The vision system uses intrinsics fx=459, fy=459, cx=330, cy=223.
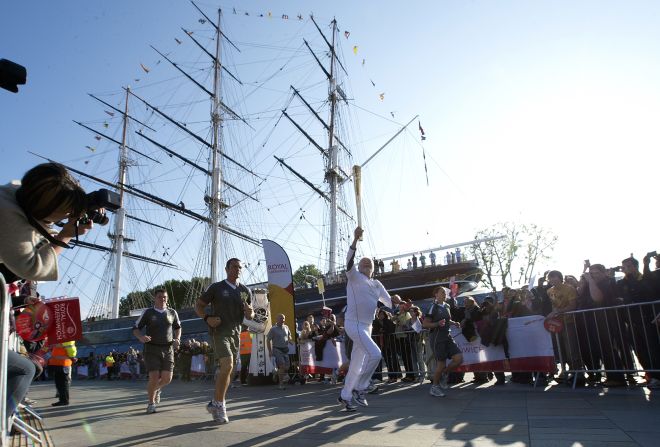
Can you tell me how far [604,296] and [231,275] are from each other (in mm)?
5819

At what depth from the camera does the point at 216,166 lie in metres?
47.0

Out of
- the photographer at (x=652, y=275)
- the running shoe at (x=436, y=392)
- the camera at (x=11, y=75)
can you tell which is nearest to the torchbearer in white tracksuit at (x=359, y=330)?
the running shoe at (x=436, y=392)

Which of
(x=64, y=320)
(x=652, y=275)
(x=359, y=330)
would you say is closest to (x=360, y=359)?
(x=359, y=330)

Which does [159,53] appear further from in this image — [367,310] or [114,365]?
[367,310]

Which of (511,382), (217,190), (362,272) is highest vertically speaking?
(217,190)

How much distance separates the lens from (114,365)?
81.7 ft

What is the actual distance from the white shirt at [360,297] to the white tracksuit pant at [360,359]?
0.36 ft

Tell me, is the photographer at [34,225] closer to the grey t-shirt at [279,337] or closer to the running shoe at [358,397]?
→ the running shoe at [358,397]

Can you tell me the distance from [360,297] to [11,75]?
15.5 feet

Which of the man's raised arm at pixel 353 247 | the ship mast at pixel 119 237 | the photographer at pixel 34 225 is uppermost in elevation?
the ship mast at pixel 119 237

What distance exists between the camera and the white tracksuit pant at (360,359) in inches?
237

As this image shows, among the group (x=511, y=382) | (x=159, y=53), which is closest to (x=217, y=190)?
(x=159, y=53)

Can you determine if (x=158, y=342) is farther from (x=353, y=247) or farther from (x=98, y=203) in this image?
(x=98, y=203)

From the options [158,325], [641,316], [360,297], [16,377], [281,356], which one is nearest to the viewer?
[16,377]
